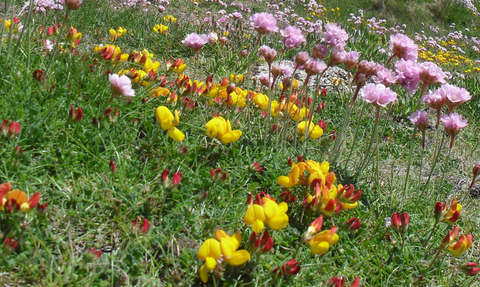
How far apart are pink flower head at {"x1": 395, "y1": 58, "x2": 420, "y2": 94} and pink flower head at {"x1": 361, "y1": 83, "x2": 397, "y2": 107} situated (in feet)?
0.47

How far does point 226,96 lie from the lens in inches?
106

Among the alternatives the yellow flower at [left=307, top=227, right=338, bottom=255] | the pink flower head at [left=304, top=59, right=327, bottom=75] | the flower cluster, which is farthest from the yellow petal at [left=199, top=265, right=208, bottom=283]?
the pink flower head at [left=304, top=59, right=327, bottom=75]

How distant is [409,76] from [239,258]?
140 cm

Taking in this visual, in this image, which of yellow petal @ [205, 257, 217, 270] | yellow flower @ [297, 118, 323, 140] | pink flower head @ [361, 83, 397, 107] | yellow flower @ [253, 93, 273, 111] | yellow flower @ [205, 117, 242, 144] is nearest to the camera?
yellow petal @ [205, 257, 217, 270]

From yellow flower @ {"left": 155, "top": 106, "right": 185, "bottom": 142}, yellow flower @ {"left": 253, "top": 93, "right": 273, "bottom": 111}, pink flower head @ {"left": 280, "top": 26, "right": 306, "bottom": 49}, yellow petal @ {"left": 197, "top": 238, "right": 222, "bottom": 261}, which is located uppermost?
pink flower head @ {"left": 280, "top": 26, "right": 306, "bottom": 49}

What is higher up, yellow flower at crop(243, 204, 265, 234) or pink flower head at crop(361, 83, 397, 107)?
pink flower head at crop(361, 83, 397, 107)

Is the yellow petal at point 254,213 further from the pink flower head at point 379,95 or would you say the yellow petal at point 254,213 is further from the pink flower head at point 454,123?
the pink flower head at point 454,123

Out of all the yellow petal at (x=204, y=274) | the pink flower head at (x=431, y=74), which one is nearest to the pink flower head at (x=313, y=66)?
the pink flower head at (x=431, y=74)

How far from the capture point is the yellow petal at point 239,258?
4.70 ft

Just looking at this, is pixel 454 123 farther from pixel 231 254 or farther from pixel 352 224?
pixel 231 254

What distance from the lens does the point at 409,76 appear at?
7.09 ft

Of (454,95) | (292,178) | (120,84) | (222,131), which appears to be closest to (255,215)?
(292,178)

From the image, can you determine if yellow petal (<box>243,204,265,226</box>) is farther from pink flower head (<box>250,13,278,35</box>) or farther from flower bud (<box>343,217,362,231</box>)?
pink flower head (<box>250,13,278,35</box>)

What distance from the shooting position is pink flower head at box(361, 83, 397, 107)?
6.79 feet
